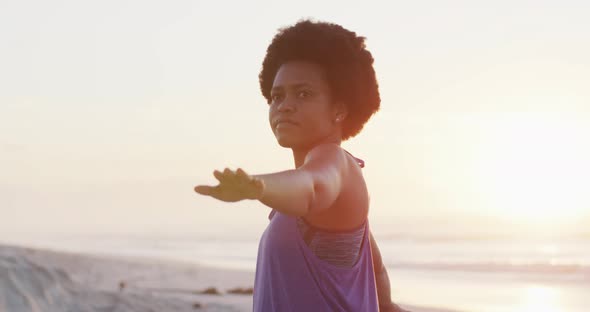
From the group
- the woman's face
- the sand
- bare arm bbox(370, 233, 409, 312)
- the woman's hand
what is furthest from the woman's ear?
the sand

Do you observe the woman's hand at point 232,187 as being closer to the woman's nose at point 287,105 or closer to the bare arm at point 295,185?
the bare arm at point 295,185

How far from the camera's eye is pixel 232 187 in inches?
88.0

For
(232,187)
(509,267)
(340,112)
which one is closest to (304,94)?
(340,112)

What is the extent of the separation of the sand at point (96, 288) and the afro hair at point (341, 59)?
16.0 feet

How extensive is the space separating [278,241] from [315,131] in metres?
0.42

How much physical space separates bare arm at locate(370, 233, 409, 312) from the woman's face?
747mm

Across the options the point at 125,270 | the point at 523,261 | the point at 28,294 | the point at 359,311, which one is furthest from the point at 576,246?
the point at 359,311

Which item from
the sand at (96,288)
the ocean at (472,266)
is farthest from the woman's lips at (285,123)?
the ocean at (472,266)

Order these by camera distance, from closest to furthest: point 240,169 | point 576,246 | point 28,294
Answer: point 240,169 < point 28,294 < point 576,246

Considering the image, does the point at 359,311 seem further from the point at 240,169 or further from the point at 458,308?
the point at 458,308

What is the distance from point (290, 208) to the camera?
102 inches

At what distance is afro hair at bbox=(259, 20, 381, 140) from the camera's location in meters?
3.30

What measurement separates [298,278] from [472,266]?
14.4 m

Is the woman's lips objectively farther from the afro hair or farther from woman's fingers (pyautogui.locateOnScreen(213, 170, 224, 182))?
woman's fingers (pyautogui.locateOnScreen(213, 170, 224, 182))
